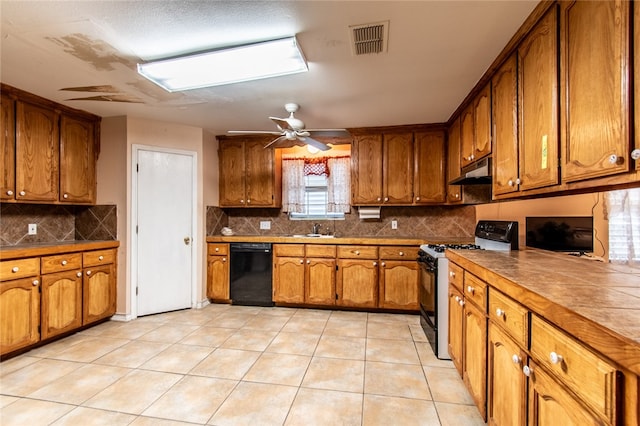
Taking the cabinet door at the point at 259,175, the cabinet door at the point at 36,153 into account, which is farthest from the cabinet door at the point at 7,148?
the cabinet door at the point at 259,175

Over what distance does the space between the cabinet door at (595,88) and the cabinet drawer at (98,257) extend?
3.92m

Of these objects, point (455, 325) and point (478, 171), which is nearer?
point (455, 325)

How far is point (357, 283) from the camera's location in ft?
11.4

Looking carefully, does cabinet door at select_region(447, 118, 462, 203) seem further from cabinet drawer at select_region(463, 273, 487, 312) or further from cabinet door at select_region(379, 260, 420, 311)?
cabinet drawer at select_region(463, 273, 487, 312)

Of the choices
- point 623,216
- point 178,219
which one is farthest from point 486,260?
point 178,219

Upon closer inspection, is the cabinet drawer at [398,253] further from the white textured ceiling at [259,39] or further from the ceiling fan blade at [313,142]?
the white textured ceiling at [259,39]

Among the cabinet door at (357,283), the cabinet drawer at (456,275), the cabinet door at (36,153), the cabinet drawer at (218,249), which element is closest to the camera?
the cabinet drawer at (456,275)

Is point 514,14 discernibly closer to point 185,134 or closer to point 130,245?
point 185,134

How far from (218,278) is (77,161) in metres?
2.04

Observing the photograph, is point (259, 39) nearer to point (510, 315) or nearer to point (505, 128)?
point (505, 128)

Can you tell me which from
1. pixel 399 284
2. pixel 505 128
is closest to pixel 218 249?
pixel 399 284

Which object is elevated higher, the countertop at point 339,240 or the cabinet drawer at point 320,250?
the countertop at point 339,240

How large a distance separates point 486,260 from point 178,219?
10.7 feet

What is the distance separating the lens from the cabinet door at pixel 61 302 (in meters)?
2.55
